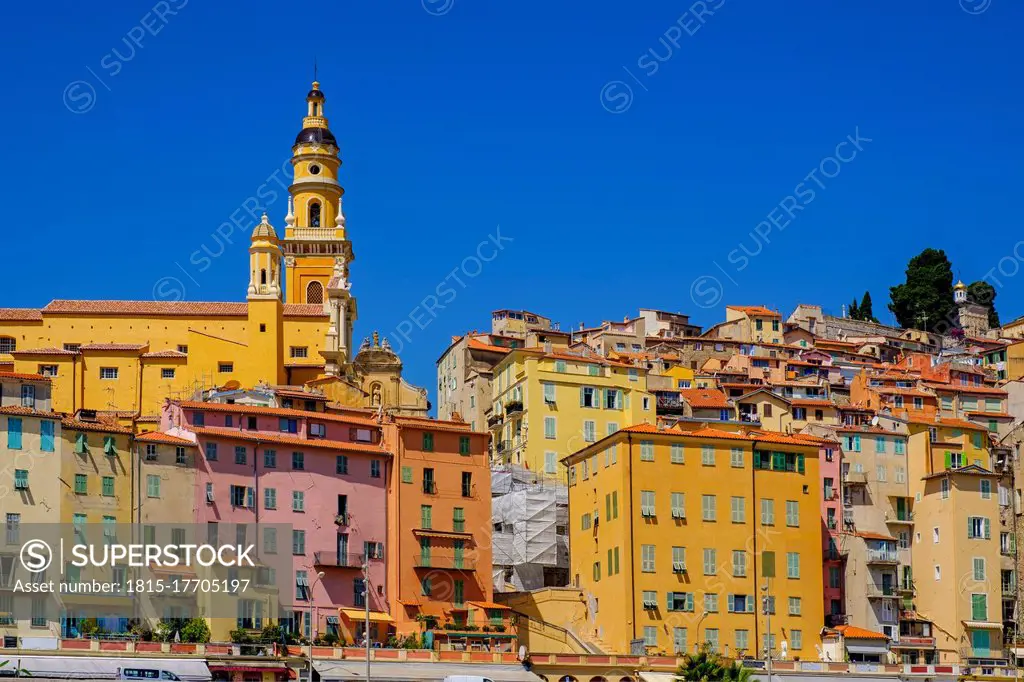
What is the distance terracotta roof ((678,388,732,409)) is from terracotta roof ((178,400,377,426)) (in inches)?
1164

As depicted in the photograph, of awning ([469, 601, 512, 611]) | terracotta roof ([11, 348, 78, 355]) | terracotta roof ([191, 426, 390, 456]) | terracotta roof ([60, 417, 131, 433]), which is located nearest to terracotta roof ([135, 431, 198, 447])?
terracotta roof ([191, 426, 390, 456])

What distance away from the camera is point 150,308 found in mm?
120125

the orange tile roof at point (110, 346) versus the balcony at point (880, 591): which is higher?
the orange tile roof at point (110, 346)

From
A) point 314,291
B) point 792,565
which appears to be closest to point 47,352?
point 314,291

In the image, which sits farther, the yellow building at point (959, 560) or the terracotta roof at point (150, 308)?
the terracotta roof at point (150, 308)

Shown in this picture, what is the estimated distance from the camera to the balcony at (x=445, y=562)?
291 ft

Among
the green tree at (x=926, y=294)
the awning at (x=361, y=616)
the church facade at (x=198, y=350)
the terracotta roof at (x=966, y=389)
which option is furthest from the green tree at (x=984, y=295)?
the awning at (x=361, y=616)

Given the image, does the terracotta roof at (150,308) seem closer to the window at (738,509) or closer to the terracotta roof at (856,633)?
the window at (738,509)

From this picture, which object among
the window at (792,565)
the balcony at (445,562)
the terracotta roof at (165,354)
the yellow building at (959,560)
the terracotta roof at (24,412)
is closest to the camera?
the terracotta roof at (24,412)

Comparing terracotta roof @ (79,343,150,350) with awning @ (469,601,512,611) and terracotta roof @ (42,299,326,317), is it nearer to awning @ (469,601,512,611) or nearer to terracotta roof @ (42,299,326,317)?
terracotta roof @ (42,299,326,317)

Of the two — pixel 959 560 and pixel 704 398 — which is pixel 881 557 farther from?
pixel 704 398

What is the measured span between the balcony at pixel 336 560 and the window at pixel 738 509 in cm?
1829

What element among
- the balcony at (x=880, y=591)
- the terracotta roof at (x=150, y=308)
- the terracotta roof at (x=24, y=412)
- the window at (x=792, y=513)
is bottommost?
the balcony at (x=880, y=591)

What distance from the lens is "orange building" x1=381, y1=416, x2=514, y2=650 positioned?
87.4 metres
